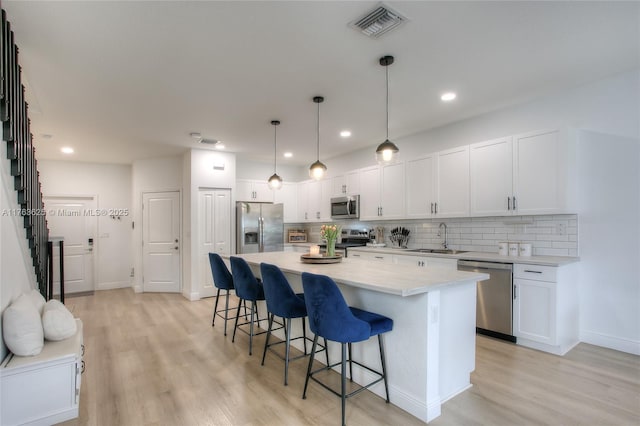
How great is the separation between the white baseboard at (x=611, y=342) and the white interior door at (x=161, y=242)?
245 inches

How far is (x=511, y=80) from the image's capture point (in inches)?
125

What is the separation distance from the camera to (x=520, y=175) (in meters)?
3.63

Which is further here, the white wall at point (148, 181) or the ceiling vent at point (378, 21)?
the white wall at point (148, 181)

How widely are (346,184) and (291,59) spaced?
11.2 feet

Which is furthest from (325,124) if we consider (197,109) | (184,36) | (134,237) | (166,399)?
(134,237)

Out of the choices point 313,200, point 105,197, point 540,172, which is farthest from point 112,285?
point 540,172

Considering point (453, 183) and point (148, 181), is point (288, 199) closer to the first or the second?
point (148, 181)

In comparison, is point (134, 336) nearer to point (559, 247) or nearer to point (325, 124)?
point (325, 124)

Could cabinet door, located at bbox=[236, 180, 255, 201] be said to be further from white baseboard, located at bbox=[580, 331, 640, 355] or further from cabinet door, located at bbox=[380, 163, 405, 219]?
white baseboard, located at bbox=[580, 331, 640, 355]

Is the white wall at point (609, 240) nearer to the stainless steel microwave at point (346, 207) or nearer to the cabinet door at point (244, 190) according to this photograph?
the stainless steel microwave at point (346, 207)

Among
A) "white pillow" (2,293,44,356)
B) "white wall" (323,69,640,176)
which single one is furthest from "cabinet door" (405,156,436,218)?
"white pillow" (2,293,44,356)

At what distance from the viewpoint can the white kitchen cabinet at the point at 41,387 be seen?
2.04 meters

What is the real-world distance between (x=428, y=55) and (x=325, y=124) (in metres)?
1.98

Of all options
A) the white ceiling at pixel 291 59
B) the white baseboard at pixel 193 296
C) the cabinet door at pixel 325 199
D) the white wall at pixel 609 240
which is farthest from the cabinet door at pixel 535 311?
the white baseboard at pixel 193 296
